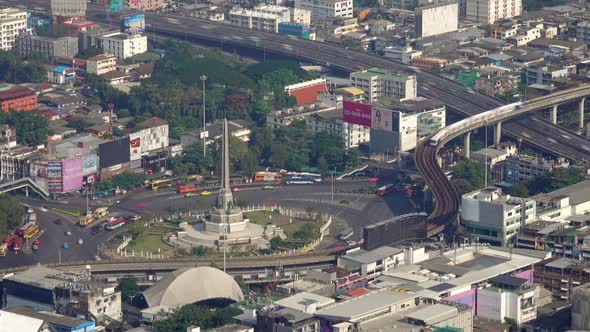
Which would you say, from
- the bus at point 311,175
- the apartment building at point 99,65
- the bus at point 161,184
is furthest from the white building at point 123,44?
the bus at point 311,175

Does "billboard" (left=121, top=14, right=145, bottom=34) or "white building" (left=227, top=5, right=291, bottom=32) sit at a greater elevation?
"billboard" (left=121, top=14, right=145, bottom=34)

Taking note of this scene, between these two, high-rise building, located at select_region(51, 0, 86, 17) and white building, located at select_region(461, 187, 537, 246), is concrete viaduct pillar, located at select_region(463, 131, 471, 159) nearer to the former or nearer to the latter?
white building, located at select_region(461, 187, 537, 246)

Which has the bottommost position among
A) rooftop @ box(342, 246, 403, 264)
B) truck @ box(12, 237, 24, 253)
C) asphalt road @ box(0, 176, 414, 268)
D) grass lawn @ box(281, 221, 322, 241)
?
asphalt road @ box(0, 176, 414, 268)

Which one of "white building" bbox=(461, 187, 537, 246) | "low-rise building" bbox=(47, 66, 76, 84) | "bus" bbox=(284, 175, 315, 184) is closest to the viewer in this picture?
"white building" bbox=(461, 187, 537, 246)

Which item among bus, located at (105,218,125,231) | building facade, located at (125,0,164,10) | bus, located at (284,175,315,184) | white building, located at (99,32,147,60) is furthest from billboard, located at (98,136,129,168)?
building facade, located at (125,0,164,10)

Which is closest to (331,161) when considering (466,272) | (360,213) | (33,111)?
(360,213)

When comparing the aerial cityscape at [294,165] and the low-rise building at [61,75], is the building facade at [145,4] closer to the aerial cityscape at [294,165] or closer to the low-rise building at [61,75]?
the aerial cityscape at [294,165]
